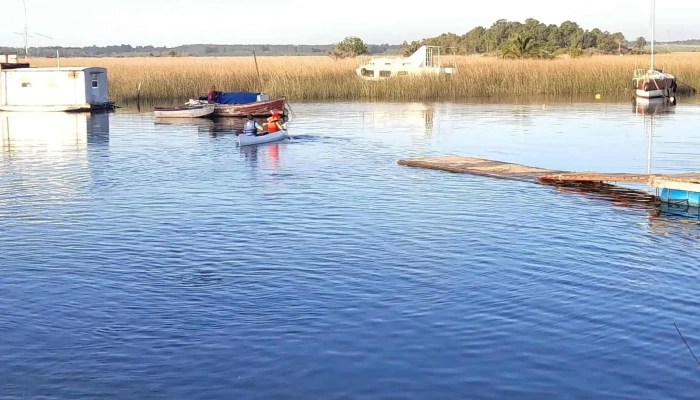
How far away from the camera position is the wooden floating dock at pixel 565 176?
2055 cm

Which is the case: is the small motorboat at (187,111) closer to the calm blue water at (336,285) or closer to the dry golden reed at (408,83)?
the dry golden reed at (408,83)

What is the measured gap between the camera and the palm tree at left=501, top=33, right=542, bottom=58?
80750mm

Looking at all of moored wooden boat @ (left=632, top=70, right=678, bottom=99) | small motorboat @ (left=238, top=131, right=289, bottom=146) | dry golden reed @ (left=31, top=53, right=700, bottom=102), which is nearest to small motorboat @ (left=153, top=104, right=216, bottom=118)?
dry golden reed @ (left=31, top=53, right=700, bottom=102)

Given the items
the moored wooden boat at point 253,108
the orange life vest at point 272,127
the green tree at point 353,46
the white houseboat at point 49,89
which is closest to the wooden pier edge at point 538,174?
the orange life vest at point 272,127

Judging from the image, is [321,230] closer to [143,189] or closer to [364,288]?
[364,288]

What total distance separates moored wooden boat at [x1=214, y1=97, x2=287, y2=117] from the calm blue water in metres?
17.0

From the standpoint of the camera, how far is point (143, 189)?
2405cm

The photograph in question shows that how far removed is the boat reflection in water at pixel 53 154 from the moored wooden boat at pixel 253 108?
18.2 feet

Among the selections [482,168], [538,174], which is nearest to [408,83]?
[482,168]

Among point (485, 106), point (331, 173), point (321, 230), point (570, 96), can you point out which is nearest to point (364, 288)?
point (321, 230)

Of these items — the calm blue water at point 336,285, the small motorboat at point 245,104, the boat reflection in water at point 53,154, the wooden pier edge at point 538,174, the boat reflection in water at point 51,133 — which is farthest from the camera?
the small motorboat at point 245,104

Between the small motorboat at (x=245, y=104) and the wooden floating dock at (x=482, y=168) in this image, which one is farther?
the small motorboat at (x=245, y=104)

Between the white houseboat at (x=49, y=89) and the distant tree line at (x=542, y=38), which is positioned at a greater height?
the distant tree line at (x=542, y=38)

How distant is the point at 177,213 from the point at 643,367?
11.8 metres
